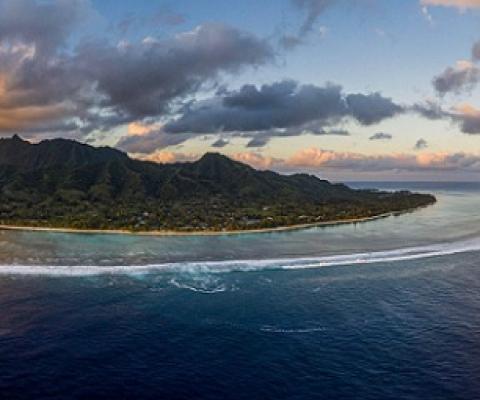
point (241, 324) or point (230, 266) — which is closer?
point (241, 324)

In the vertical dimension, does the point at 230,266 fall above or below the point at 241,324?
above

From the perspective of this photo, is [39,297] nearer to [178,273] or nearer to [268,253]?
[178,273]

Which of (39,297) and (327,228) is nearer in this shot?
(39,297)

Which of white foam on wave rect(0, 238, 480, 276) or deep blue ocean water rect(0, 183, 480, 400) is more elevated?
white foam on wave rect(0, 238, 480, 276)

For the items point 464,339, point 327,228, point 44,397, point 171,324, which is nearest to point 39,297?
point 171,324

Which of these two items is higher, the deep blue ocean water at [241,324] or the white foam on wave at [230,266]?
the white foam on wave at [230,266]
